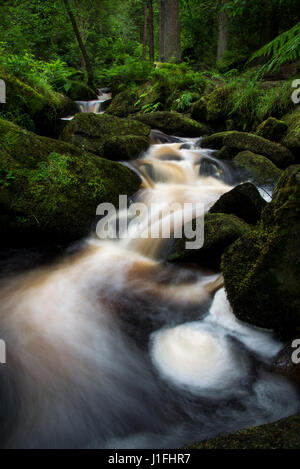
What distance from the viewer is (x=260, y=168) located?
632 centimetres

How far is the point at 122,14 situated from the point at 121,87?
11.6 meters

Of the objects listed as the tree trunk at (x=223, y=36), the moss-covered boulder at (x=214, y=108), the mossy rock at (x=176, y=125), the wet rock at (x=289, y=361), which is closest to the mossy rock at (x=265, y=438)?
the wet rock at (x=289, y=361)

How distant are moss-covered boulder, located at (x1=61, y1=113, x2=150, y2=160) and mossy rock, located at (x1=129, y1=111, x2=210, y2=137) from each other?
5.69 feet

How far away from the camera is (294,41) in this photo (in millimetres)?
2537

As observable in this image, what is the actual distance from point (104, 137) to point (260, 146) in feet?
11.5

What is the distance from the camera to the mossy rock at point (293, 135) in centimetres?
677

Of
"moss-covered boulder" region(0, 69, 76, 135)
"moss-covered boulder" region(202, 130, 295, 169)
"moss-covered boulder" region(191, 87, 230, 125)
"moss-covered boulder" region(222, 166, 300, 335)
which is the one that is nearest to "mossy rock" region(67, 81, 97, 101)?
"moss-covered boulder" region(191, 87, 230, 125)

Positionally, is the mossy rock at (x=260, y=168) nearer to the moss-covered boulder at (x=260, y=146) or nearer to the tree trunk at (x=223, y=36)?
the moss-covered boulder at (x=260, y=146)

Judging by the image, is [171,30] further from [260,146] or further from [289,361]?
[289,361]

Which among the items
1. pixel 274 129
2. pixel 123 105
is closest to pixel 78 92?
pixel 123 105

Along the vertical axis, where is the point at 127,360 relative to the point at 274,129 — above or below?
below

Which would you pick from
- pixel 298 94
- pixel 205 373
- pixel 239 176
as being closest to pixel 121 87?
pixel 298 94

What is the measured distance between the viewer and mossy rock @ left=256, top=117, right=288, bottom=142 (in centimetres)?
728
